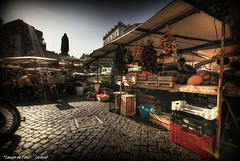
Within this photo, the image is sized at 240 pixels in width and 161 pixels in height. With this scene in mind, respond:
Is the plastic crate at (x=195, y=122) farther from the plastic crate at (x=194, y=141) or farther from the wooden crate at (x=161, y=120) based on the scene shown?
the wooden crate at (x=161, y=120)

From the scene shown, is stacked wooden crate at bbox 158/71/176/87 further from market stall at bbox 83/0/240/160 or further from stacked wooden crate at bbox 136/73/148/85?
stacked wooden crate at bbox 136/73/148/85

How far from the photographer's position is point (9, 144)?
279cm

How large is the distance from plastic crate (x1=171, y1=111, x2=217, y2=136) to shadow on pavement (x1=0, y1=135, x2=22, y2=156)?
467 cm

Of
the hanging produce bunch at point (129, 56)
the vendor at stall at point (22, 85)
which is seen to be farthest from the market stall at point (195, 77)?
the vendor at stall at point (22, 85)

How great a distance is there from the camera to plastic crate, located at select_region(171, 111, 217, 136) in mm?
2502

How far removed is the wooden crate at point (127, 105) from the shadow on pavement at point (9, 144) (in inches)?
157

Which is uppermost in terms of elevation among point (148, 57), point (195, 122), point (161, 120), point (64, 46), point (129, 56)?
point (64, 46)

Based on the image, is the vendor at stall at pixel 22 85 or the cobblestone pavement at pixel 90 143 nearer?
the cobblestone pavement at pixel 90 143

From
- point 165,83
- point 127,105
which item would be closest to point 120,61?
point 127,105

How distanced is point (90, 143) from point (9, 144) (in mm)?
2288

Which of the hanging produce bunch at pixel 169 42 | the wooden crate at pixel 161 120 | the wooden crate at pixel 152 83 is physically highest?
the hanging produce bunch at pixel 169 42

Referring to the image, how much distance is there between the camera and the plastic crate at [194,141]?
94.8 inches

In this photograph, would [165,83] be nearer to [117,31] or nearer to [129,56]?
[129,56]

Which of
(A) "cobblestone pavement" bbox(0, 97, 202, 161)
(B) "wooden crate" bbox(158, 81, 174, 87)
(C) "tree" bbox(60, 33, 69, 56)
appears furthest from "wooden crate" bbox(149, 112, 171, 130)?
(C) "tree" bbox(60, 33, 69, 56)
